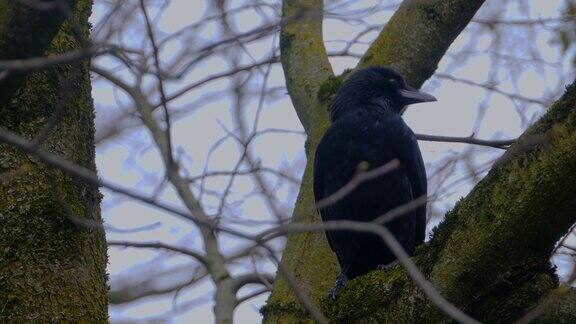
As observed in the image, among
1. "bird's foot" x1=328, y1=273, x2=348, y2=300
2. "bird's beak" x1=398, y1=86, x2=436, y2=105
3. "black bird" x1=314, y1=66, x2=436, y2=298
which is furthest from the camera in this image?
"bird's beak" x1=398, y1=86, x2=436, y2=105

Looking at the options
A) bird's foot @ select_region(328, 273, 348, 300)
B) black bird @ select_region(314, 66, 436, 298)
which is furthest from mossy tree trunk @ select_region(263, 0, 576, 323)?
black bird @ select_region(314, 66, 436, 298)

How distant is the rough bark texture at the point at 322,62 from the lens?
478 cm

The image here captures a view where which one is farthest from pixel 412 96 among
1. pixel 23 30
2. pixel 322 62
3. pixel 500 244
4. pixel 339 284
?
pixel 23 30

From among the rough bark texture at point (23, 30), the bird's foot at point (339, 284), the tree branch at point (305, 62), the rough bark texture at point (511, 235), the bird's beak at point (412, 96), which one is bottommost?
the rough bark texture at point (511, 235)

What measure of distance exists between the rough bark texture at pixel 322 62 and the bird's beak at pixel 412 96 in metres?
0.09

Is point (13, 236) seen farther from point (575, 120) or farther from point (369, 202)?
point (369, 202)

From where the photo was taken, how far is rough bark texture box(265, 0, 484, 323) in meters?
4.78

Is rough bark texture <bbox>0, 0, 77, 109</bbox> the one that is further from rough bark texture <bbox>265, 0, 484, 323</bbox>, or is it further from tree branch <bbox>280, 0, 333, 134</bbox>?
tree branch <bbox>280, 0, 333, 134</bbox>

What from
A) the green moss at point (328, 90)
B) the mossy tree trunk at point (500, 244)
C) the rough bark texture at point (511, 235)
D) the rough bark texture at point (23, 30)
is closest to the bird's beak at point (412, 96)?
the green moss at point (328, 90)

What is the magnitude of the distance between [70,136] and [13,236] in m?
0.50

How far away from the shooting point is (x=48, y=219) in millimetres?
3518

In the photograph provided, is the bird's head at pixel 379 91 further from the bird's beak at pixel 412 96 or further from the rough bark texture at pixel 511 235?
the rough bark texture at pixel 511 235

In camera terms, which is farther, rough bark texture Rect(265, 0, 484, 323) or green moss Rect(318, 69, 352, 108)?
green moss Rect(318, 69, 352, 108)

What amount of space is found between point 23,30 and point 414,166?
9.26ft
